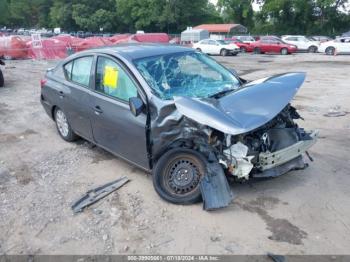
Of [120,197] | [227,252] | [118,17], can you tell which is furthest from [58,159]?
[118,17]

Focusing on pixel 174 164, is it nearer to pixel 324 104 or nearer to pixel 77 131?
pixel 77 131

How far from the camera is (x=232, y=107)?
4367 millimetres

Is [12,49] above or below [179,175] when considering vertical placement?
above

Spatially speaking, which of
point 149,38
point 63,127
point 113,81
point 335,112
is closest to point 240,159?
point 113,81

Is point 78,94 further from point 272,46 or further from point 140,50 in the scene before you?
point 272,46

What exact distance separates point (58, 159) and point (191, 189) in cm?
248

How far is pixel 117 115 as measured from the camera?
193 inches

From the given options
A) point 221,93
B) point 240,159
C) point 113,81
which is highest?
point 113,81

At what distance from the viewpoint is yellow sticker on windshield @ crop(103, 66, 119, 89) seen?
508 centimetres

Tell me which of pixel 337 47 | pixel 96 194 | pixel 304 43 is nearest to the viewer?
pixel 96 194

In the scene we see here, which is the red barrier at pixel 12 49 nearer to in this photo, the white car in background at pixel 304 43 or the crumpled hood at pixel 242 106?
the crumpled hood at pixel 242 106

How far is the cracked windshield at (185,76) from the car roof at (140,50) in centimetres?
9

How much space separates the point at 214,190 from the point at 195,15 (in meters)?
62.0

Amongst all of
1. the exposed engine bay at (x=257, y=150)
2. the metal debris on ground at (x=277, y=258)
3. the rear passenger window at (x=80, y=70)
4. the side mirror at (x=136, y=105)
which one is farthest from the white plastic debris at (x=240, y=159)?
the rear passenger window at (x=80, y=70)
